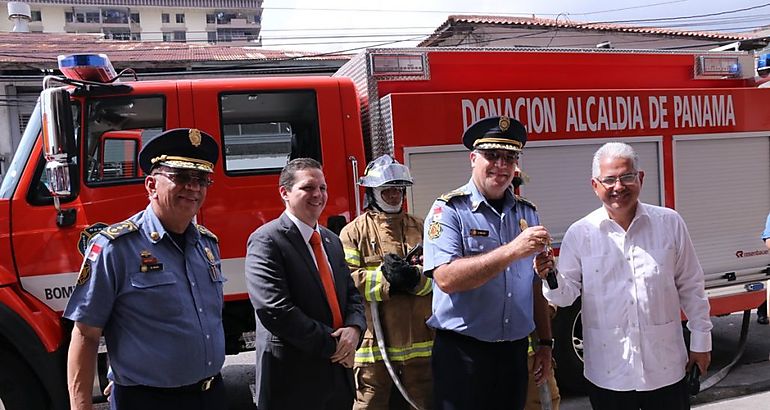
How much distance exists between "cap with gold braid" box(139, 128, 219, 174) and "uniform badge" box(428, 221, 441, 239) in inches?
35.2

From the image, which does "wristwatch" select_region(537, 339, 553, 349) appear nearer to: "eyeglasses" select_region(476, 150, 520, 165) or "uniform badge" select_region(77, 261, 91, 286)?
"eyeglasses" select_region(476, 150, 520, 165)

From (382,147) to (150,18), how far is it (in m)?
76.1

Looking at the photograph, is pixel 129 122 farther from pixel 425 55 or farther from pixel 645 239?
pixel 645 239

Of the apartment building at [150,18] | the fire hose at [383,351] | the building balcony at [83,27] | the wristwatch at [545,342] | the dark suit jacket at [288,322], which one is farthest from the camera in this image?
the building balcony at [83,27]

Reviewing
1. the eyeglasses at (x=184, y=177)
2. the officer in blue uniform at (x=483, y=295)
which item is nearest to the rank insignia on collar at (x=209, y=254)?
the eyeglasses at (x=184, y=177)

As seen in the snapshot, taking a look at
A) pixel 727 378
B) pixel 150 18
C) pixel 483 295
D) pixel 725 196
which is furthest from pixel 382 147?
pixel 150 18

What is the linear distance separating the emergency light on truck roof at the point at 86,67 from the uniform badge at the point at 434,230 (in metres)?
2.34

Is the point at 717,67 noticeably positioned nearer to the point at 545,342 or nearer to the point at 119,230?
the point at 545,342

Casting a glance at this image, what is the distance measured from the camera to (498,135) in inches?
95.3

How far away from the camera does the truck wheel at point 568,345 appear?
166 inches

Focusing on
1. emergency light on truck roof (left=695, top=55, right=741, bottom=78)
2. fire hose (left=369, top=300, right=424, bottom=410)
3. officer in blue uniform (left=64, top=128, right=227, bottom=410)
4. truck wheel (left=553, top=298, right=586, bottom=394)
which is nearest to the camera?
officer in blue uniform (left=64, top=128, right=227, bottom=410)

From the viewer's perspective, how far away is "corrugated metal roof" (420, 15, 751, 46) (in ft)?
43.3

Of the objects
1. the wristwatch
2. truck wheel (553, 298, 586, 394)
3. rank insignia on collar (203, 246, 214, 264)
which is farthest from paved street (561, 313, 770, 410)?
rank insignia on collar (203, 246, 214, 264)

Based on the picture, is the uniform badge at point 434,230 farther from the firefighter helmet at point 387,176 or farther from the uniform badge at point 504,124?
the firefighter helmet at point 387,176
